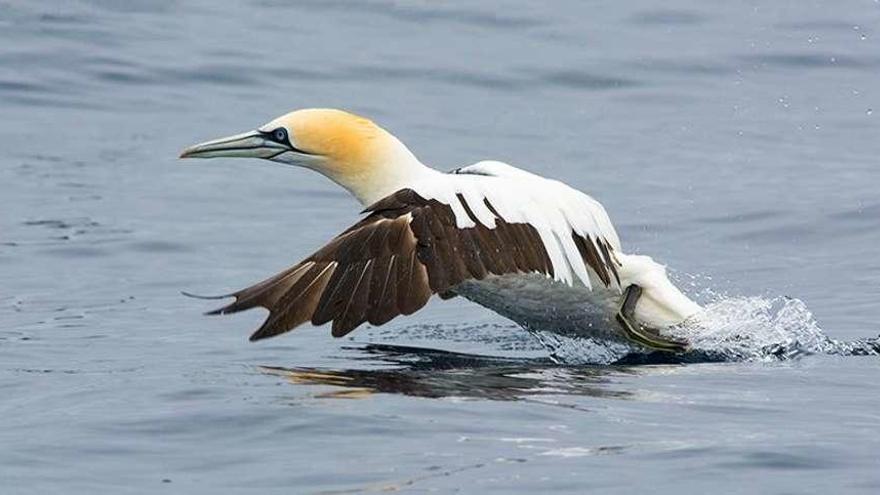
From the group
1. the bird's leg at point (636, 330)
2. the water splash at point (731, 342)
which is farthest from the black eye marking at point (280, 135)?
the bird's leg at point (636, 330)

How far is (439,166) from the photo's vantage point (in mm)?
15891

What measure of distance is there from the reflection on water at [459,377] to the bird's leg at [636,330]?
13.2 inches

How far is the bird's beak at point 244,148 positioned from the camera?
10.3 meters


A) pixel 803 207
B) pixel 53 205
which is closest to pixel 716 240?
pixel 803 207

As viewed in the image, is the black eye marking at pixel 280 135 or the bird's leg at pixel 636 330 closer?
the bird's leg at pixel 636 330

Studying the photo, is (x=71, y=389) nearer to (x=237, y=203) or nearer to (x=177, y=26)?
(x=237, y=203)

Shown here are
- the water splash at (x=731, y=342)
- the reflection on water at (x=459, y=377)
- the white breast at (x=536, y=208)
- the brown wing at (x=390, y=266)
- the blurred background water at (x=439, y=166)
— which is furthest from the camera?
the water splash at (x=731, y=342)

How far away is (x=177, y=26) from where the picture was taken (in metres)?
20.5

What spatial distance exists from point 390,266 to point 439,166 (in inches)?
287

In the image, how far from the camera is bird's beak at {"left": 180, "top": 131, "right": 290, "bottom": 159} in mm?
10258

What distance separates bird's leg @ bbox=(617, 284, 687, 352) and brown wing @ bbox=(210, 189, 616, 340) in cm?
84

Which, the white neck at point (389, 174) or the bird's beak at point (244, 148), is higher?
the bird's beak at point (244, 148)

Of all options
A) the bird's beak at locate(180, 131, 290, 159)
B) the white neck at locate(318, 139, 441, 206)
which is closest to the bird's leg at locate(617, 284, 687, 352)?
the white neck at locate(318, 139, 441, 206)

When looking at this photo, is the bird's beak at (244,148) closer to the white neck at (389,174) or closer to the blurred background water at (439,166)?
the white neck at (389,174)
